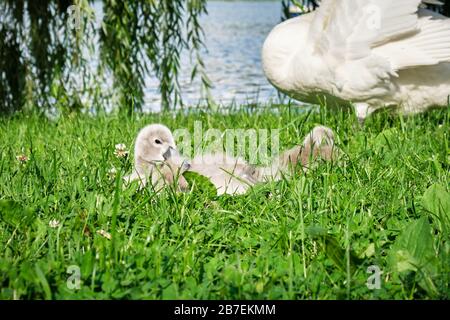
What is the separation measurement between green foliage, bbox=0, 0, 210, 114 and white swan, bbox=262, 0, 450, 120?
65.6 inches

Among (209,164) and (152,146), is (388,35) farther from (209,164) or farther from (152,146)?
(152,146)

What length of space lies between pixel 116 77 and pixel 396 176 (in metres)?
3.57

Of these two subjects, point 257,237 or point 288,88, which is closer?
point 257,237

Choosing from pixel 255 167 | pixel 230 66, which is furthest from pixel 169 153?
pixel 230 66

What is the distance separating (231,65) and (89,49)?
16.4ft

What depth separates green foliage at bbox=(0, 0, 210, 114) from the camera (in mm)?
6148

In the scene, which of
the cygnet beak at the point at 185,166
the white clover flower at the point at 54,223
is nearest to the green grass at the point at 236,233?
the white clover flower at the point at 54,223

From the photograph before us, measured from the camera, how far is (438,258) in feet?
7.55

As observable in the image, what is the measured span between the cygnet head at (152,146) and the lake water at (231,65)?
252 cm

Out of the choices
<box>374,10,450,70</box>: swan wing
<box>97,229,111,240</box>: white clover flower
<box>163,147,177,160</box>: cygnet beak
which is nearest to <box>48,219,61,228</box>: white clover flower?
<box>97,229,111,240</box>: white clover flower

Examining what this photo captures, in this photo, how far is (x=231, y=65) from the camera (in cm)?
1097

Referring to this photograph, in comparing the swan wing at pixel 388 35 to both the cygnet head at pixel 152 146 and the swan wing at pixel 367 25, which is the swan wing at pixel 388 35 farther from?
Result: the cygnet head at pixel 152 146
